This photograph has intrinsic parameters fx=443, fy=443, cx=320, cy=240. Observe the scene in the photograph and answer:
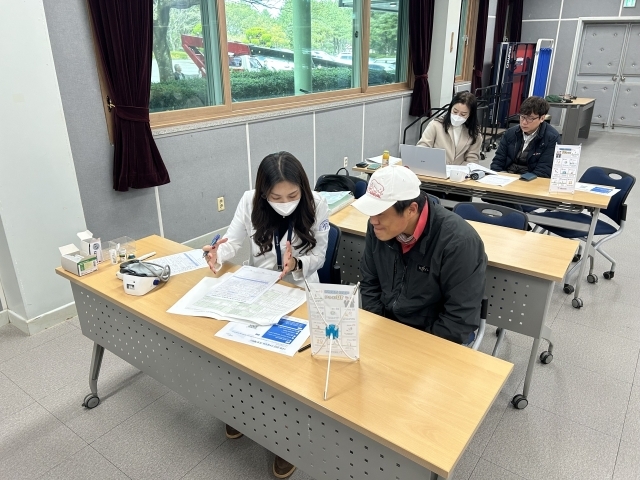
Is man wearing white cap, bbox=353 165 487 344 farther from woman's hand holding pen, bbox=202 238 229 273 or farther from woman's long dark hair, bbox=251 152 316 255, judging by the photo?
woman's hand holding pen, bbox=202 238 229 273

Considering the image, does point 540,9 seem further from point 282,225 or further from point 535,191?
point 282,225

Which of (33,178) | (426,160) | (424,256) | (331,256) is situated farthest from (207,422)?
(426,160)

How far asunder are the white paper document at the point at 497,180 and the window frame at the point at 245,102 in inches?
78.3

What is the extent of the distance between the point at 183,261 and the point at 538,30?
971cm

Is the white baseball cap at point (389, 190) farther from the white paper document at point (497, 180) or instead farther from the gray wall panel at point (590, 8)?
the gray wall panel at point (590, 8)

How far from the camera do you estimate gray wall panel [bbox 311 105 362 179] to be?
4.71 metres

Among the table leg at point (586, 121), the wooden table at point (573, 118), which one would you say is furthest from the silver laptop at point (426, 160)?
the table leg at point (586, 121)

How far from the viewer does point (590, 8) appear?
8.40m

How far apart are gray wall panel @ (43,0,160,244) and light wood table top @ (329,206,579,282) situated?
1637 millimetres

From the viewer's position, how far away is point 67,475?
1.77 m

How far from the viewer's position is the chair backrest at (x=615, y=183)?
9.74 feet

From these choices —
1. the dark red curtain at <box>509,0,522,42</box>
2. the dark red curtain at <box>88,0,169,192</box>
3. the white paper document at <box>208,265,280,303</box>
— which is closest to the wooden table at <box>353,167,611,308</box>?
the white paper document at <box>208,265,280,303</box>

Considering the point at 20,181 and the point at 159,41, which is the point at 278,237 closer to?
the point at 20,181

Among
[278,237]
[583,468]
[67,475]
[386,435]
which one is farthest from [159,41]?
[583,468]
